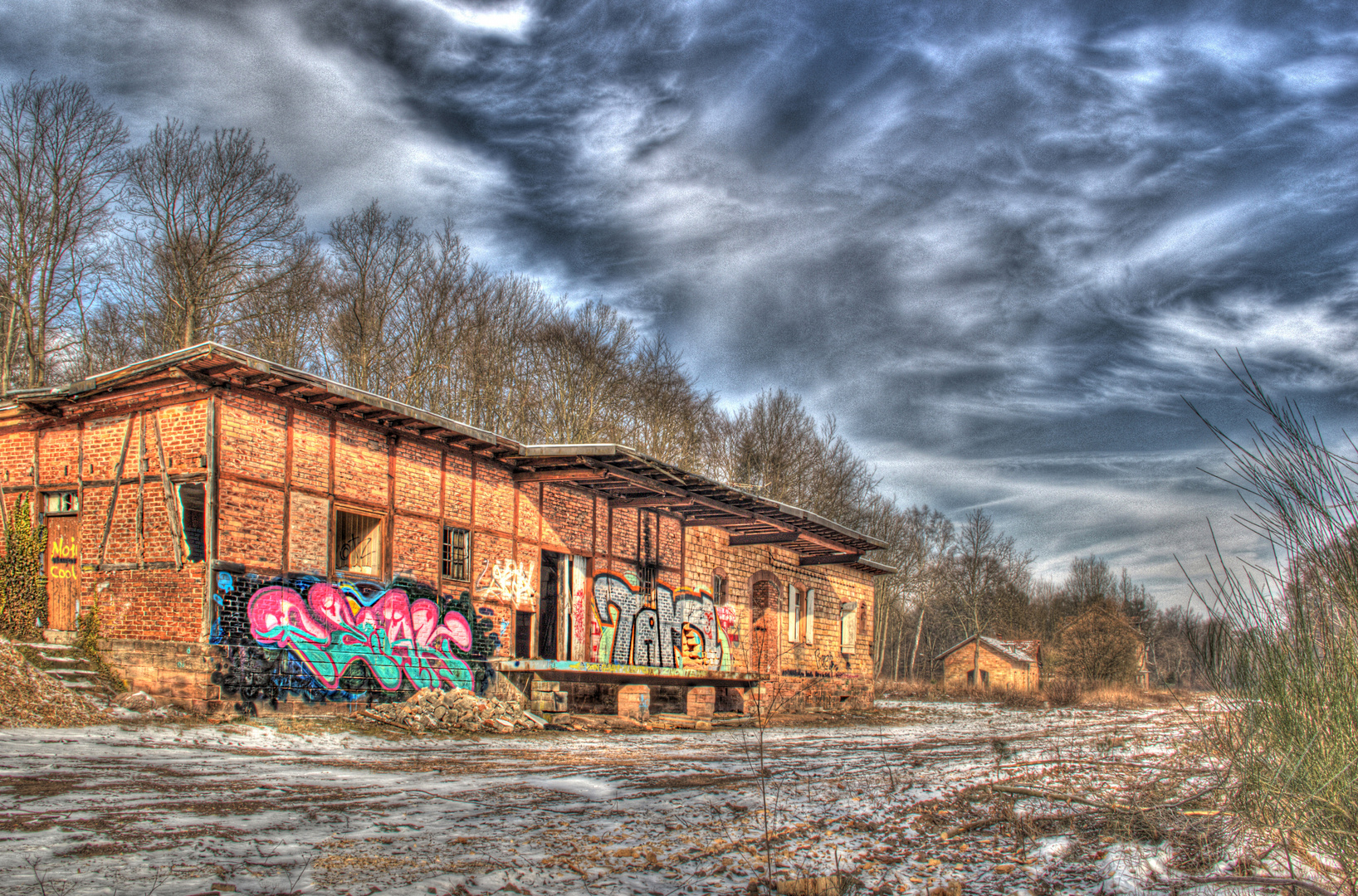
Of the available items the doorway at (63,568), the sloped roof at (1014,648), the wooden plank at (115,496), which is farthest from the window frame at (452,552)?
the sloped roof at (1014,648)

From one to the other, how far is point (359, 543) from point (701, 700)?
8.38 meters

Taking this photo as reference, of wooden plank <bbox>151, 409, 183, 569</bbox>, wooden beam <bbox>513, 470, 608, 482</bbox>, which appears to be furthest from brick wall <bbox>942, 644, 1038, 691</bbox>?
wooden plank <bbox>151, 409, 183, 569</bbox>

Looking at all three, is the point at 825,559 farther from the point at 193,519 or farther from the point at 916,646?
the point at 916,646

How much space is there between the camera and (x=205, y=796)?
639 centimetres

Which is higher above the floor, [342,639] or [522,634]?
[342,639]

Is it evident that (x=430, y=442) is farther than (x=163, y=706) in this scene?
Yes

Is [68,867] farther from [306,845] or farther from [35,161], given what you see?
[35,161]

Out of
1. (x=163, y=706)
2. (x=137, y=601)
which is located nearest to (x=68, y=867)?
(x=163, y=706)

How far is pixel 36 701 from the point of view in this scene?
1090 cm

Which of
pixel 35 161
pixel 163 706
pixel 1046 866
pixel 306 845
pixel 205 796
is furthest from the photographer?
pixel 35 161

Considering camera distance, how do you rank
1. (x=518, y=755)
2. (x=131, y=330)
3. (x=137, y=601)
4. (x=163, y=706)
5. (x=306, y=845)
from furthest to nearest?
(x=131, y=330), (x=137, y=601), (x=163, y=706), (x=518, y=755), (x=306, y=845)

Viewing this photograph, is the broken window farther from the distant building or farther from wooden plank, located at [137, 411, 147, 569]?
the distant building

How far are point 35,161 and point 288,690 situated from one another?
17965 millimetres

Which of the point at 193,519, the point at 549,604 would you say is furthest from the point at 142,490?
the point at 549,604
